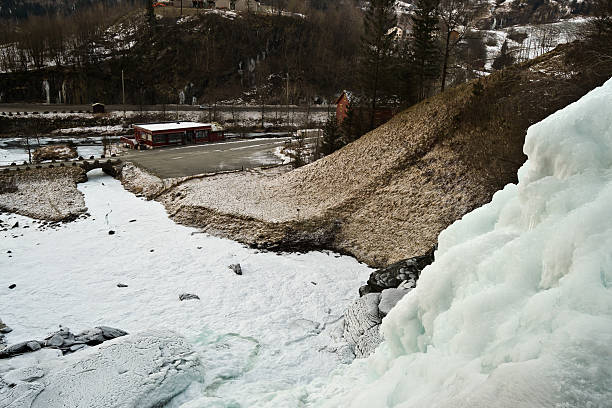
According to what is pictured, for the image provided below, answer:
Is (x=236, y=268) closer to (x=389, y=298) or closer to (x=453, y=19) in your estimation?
(x=389, y=298)

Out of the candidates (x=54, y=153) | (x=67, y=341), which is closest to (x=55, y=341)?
(x=67, y=341)

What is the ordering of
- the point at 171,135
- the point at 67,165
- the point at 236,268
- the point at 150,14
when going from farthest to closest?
the point at 150,14 → the point at 171,135 → the point at 67,165 → the point at 236,268

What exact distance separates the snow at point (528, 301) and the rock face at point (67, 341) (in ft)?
32.1

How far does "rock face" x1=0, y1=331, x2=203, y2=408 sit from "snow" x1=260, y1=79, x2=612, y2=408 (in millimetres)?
5129

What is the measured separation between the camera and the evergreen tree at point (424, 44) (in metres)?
33.0

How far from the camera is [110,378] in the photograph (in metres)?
10.2

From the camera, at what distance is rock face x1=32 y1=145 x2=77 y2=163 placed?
44794 millimetres

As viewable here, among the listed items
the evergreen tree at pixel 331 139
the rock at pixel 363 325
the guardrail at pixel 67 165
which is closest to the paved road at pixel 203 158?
the guardrail at pixel 67 165

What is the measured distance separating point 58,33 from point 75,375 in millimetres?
109326

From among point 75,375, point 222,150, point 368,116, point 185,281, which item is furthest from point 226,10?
point 75,375

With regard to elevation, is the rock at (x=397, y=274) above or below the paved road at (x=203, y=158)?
below

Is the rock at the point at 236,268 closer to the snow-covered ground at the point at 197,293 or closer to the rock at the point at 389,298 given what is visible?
the snow-covered ground at the point at 197,293

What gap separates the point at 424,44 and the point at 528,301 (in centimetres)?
3349

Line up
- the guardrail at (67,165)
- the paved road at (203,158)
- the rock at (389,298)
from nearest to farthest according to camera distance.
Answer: the rock at (389,298)
the guardrail at (67,165)
the paved road at (203,158)
